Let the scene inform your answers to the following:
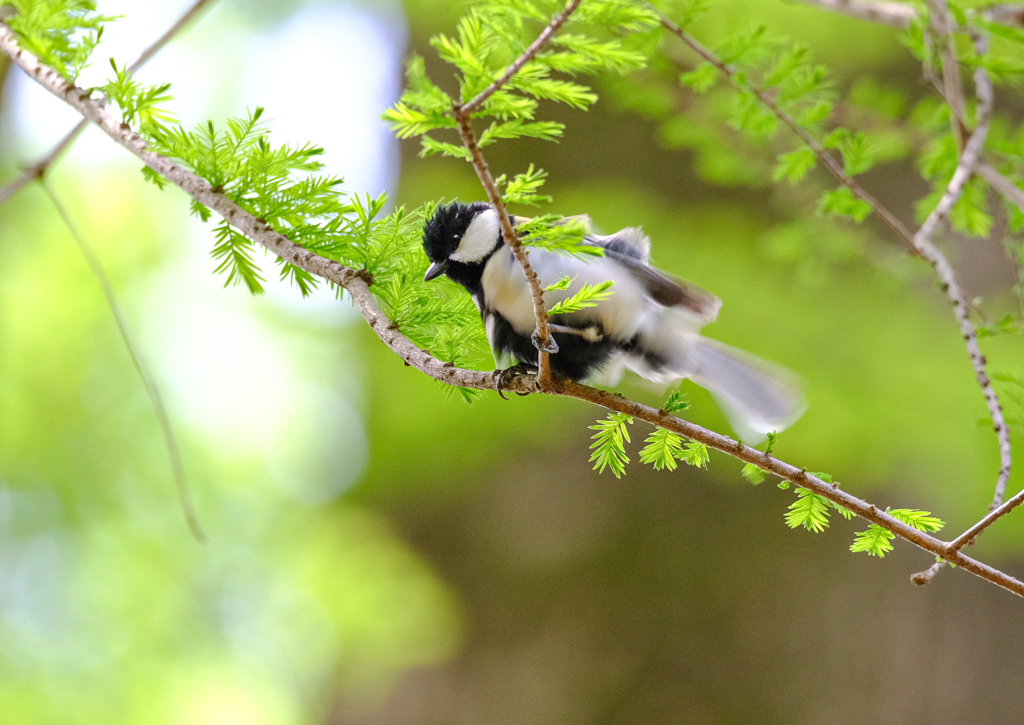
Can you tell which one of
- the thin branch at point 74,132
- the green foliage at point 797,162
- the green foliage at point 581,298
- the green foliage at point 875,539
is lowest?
the green foliage at point 875,539

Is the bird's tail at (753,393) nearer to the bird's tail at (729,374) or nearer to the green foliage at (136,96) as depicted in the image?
the bird's tail at (729,374)

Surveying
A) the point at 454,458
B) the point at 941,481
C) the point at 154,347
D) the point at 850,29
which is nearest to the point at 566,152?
the point at 850,29

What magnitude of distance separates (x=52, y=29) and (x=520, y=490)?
6.91 ft

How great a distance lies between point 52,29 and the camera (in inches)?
32.5

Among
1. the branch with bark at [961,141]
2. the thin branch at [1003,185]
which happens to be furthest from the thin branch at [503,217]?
the thin branch at [1003,185]

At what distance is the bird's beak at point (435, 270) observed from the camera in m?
1.08

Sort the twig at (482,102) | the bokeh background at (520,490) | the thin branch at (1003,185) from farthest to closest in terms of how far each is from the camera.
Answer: the bokeh background at (520,490) < the thin branch at (1003,185) < the twig at (482,102)

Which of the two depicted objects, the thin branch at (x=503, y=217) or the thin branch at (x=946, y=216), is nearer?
the thin branch at (x=503, y=217)

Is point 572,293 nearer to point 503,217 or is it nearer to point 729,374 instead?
point 729,374

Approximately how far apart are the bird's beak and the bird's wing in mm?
219

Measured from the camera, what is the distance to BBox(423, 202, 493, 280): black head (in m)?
1.08

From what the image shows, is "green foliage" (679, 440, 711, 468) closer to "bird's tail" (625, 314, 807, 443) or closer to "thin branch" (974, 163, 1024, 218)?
"bird's tail" (625, 314, 807, 443)

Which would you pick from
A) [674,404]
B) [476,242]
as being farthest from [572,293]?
[674,404]

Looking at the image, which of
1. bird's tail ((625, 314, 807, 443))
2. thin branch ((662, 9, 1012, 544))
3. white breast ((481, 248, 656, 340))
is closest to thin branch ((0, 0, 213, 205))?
white breast ((481, 248, 656, 340))
